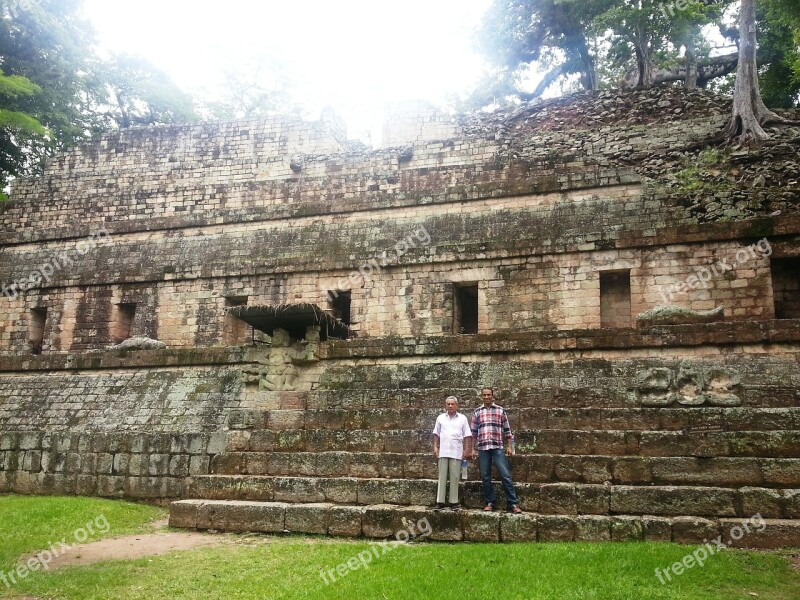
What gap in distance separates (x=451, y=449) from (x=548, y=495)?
126cm

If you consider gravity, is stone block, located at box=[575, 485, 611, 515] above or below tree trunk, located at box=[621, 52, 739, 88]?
below

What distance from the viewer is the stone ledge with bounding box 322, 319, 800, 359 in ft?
36.2

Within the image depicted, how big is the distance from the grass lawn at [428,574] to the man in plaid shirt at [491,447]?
787 millimetres

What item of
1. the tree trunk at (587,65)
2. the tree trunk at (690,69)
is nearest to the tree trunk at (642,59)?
the tree trunk at (690,69)

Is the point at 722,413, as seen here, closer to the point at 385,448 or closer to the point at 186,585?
the point at 385,448

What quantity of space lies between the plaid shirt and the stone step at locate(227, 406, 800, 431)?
108cm

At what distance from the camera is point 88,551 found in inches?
325

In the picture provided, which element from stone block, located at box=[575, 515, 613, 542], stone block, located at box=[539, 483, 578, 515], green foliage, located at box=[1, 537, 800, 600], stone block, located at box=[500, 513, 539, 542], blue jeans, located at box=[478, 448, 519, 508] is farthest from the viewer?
blue jeans, located at box=[478, 448, 519, 508]

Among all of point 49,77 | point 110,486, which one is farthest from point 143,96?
point 110,486

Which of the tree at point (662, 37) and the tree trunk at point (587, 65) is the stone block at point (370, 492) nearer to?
the tree at point (662, 37)

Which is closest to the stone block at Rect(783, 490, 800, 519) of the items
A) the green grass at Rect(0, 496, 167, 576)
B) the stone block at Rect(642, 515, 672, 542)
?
the stone block at Rect(642, 515, 672, 542)

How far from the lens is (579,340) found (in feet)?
39.2

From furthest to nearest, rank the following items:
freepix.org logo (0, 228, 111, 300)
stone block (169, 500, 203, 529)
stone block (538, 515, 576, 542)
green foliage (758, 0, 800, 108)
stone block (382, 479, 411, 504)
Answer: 1. green foliage (758, 0, 800, 108)
2. freepix.org logo (0, 228, 111, 300)
3. stone block (169, 500, 203, 529)
4. stone block (382, 479, 411, 504)
5. stone block (538, 515, 576, 542)

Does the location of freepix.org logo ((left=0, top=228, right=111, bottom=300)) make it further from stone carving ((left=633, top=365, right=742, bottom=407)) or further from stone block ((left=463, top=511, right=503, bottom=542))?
stone carving ((left=633, top=365, right=742, bottom=407))
